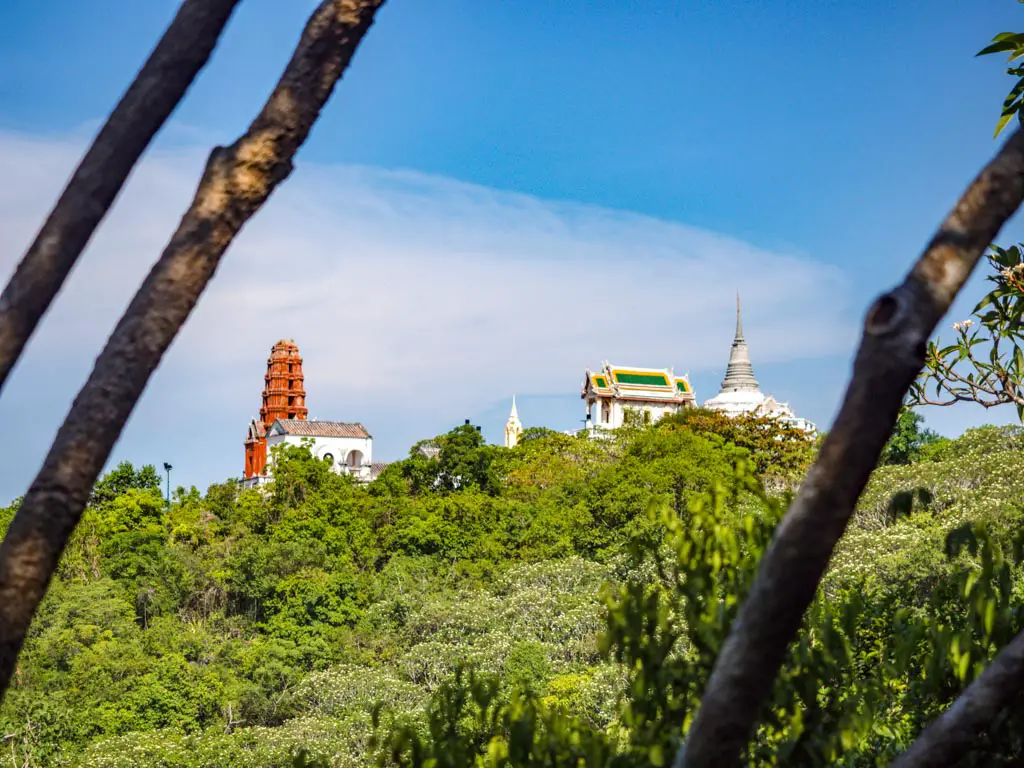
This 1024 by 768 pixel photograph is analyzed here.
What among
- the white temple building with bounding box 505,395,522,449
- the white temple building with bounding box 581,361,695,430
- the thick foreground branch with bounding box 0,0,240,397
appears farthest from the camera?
the white temple building with bounding box 505,395,522,449

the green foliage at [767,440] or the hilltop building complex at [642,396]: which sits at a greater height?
the hilltop building complex at [642,396]

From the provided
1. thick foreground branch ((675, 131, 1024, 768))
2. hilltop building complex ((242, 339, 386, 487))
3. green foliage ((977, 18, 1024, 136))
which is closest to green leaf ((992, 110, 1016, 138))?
green foliage ((977, 18, 1024, 136))

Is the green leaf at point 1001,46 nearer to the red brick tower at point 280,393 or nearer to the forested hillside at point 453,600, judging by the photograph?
the forested hillside at point 453,600

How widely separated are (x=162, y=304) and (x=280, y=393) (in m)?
56.8

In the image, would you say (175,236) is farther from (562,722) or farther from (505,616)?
(505,616)

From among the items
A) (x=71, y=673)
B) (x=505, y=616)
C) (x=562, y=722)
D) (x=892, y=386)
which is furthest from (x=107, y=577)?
(x=892, y=386)

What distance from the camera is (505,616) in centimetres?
1920

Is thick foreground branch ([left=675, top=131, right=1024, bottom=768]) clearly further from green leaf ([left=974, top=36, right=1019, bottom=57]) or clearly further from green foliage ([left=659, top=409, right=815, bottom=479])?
green foliage ([left=659, top=409, right=815, bottom=479])

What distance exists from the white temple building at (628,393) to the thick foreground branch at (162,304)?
2090 inches

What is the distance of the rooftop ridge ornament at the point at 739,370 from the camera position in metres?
60.3

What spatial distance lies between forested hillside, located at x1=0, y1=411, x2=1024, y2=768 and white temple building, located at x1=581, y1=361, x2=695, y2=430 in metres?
22.4

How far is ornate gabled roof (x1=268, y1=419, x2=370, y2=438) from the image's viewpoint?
169ft

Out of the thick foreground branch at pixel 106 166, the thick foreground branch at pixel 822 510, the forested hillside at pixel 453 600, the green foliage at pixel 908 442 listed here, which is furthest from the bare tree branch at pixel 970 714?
the green foliage at pixel 908 442

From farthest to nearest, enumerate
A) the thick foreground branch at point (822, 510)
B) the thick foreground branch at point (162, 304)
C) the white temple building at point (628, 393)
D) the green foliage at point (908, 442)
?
the white temple building at point (628, 393)
the green foliage at point (908, 442)
the thick foreground branch at point (162, 304)
the thick foreground branch at point (822, 510)
